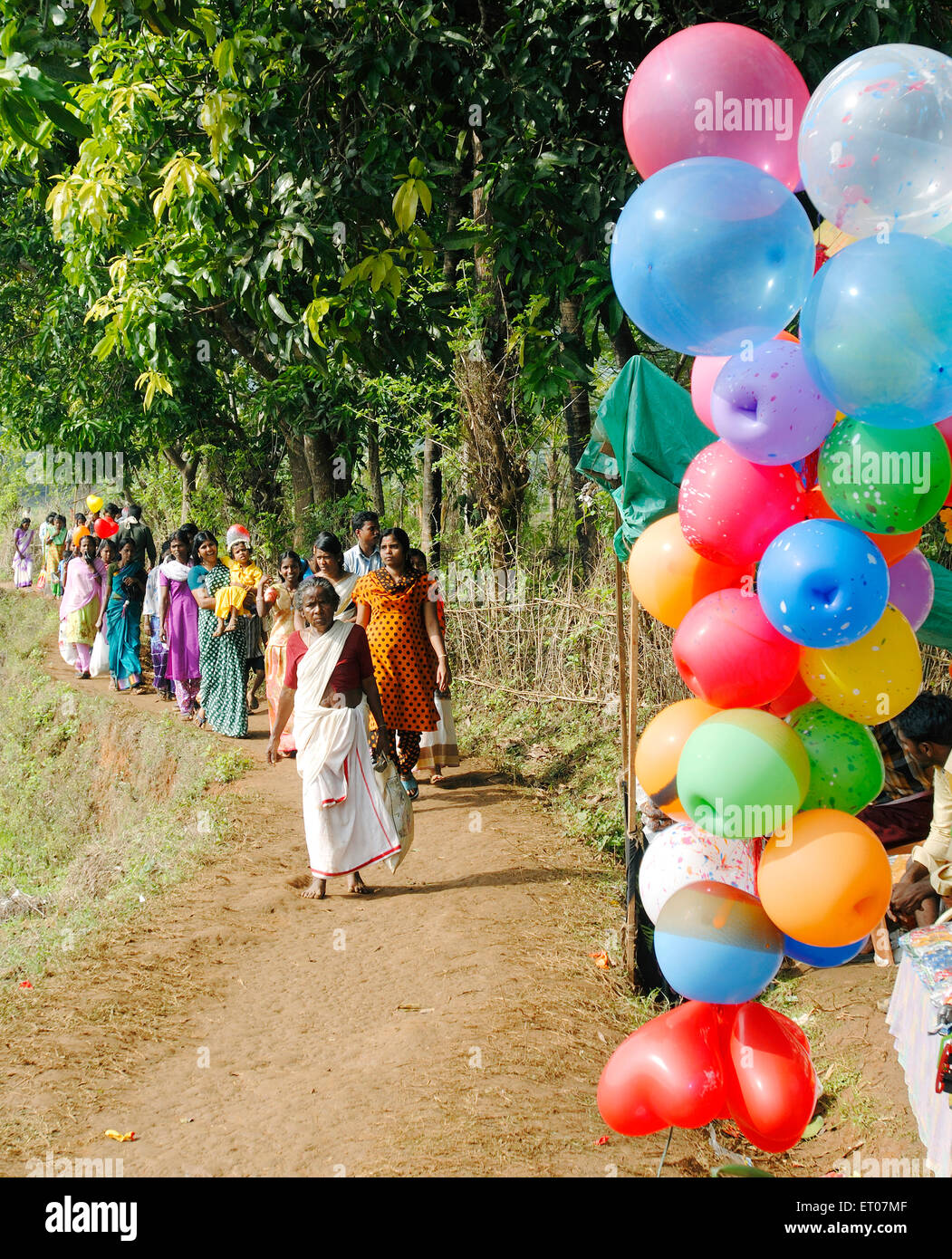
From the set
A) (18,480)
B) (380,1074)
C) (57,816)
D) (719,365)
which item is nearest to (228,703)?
(57,816)

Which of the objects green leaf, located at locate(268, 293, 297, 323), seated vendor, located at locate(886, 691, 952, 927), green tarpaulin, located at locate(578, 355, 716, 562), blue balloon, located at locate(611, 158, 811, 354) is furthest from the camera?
green leaf, located at locate(268, 293, 297, 323)

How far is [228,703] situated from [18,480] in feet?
81.4

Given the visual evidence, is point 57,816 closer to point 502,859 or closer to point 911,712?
point 502,859

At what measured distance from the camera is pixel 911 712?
4672mm

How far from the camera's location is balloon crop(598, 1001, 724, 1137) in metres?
2.49

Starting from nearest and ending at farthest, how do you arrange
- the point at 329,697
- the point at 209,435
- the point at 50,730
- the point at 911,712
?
Answer: the point at 911,712, the point at 329,697, the point at 50,730, the point at 209,435

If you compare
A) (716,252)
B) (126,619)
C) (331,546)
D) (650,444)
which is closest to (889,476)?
(716,252)

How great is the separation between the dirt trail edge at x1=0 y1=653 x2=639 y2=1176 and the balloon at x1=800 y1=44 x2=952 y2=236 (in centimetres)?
285

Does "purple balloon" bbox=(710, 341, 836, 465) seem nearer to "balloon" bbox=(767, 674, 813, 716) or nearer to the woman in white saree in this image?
"balloon" bbox=(767, 674, 813, 716)

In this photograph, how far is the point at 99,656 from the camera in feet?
42.9

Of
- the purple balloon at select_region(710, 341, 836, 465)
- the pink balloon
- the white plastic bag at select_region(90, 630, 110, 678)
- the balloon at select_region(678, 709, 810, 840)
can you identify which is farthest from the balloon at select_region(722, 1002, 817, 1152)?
the white plastic bag at select_region(90, 630, 110, 678)

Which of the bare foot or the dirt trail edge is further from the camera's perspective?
the bare foot

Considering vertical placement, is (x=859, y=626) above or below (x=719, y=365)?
below

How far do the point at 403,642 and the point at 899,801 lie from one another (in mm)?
3037
